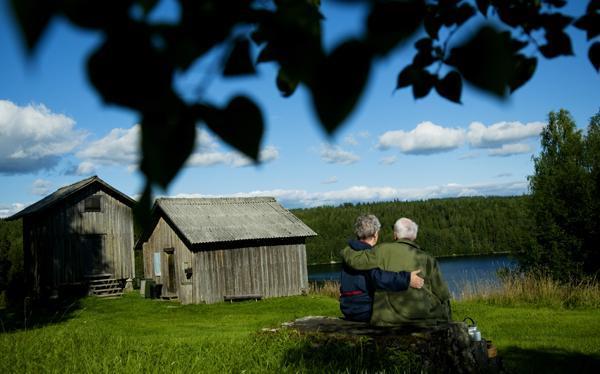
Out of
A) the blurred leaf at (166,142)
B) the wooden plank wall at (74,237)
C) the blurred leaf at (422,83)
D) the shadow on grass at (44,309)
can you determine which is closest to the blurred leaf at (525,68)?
the blurred leaf at (422,83)

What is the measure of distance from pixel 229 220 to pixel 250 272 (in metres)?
2.35

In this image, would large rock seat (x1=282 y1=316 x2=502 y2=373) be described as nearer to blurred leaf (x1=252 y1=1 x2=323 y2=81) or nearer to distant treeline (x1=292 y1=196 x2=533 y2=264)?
blurred leaf (x1=252 y1=1 x2=323 y2=81)

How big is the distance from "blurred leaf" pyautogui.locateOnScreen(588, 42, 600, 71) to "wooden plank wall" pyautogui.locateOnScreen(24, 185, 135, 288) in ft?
81.0

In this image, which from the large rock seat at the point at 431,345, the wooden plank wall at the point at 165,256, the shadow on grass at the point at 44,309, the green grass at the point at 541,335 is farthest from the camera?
the wooden plank wall at the point at 165,256

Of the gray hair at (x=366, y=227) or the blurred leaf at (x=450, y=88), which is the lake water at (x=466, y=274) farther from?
the blurred leaf at (x=450, y=88)

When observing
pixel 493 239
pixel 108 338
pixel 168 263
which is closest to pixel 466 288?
pixel 108 338

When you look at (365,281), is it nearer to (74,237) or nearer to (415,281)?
(415,281)

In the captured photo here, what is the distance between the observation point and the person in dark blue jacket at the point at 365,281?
20.3 feet

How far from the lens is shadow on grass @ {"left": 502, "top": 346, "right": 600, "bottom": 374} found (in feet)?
26.2

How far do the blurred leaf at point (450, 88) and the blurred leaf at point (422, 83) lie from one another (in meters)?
0.14

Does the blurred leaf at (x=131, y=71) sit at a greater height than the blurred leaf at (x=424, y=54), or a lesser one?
lesser

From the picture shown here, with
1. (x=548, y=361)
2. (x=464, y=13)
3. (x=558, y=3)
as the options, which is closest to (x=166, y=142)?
(x=464, y=13)

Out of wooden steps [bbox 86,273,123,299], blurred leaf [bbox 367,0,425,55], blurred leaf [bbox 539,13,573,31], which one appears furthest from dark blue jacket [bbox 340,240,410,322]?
wooden steps [bbox 86,273,123,299]

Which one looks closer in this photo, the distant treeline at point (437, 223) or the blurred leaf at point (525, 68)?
the blurred leaf at point (525, 68)
